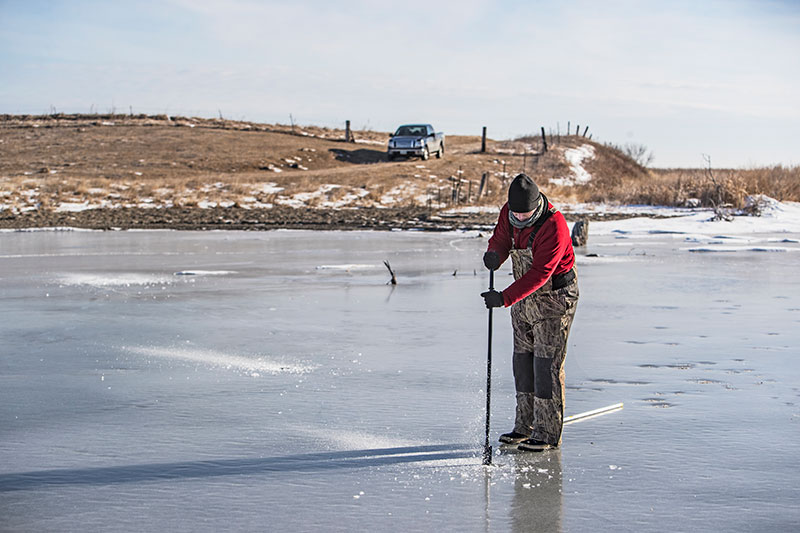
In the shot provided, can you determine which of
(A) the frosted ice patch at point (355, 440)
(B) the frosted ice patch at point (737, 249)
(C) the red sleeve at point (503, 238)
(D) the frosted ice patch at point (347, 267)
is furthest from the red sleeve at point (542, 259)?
(B) the frosted ice patch at point (737, 249)

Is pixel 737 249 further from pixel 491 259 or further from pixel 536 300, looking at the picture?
pixel 491 259

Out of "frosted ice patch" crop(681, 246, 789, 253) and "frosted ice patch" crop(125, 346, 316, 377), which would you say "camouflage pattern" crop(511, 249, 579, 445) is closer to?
"frosted ice patch" crop(125, 346, 316, 377)

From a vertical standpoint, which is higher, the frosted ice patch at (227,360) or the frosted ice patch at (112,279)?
the frosted ice patch at (112,279)

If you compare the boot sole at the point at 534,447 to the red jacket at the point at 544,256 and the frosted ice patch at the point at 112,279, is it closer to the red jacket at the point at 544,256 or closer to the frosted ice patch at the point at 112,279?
the red jacket at the point at 544,256

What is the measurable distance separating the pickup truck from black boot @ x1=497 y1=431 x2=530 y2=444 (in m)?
40.8

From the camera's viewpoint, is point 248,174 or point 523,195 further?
point 248,174

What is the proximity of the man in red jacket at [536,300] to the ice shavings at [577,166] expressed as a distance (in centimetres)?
4035

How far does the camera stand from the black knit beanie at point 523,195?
510 cm

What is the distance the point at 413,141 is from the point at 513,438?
134 ft

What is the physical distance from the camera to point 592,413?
628cm

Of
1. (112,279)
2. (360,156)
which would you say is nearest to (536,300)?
(112,279)

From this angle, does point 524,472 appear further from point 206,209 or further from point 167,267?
point 206,209

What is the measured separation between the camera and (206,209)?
32406mm

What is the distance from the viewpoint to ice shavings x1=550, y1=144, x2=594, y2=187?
4675 cm
